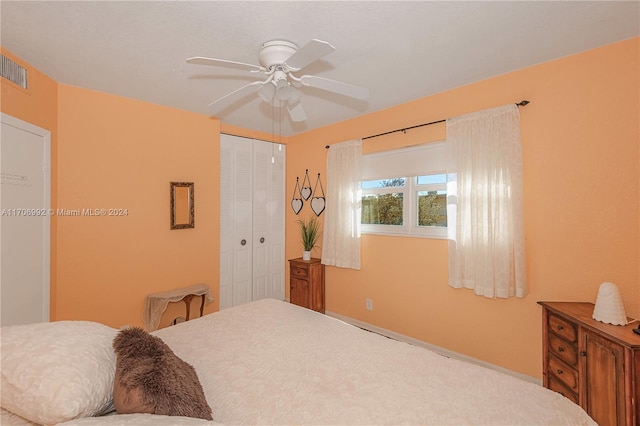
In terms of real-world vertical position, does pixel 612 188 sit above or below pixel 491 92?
below

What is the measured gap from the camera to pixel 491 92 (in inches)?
103

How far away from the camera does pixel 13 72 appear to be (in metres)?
2.16

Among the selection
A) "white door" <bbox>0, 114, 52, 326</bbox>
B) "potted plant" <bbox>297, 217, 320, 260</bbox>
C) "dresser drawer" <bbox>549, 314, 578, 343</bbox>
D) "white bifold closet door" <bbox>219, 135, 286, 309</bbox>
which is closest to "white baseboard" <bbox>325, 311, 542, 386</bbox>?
"dresser drawer" <bbox>549, 314, 578, 343</bbox>

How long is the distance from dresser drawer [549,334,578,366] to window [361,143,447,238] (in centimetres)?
118

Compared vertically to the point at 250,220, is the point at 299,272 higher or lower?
lower

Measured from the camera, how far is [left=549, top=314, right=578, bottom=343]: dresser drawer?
1.95 m

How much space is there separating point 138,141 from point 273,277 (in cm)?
261

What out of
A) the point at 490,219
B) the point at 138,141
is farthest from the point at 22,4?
the point at 490,219

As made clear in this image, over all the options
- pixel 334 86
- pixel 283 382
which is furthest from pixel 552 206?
pixel 283 382

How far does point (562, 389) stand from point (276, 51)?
10.1 feet

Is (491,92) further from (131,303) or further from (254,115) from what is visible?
(131,303)

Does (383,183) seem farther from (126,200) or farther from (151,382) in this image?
(151,382)

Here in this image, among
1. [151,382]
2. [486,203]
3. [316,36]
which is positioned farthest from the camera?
[486,203]

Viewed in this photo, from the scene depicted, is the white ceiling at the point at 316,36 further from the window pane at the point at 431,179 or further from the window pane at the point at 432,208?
the window pane at the point at 432,208
